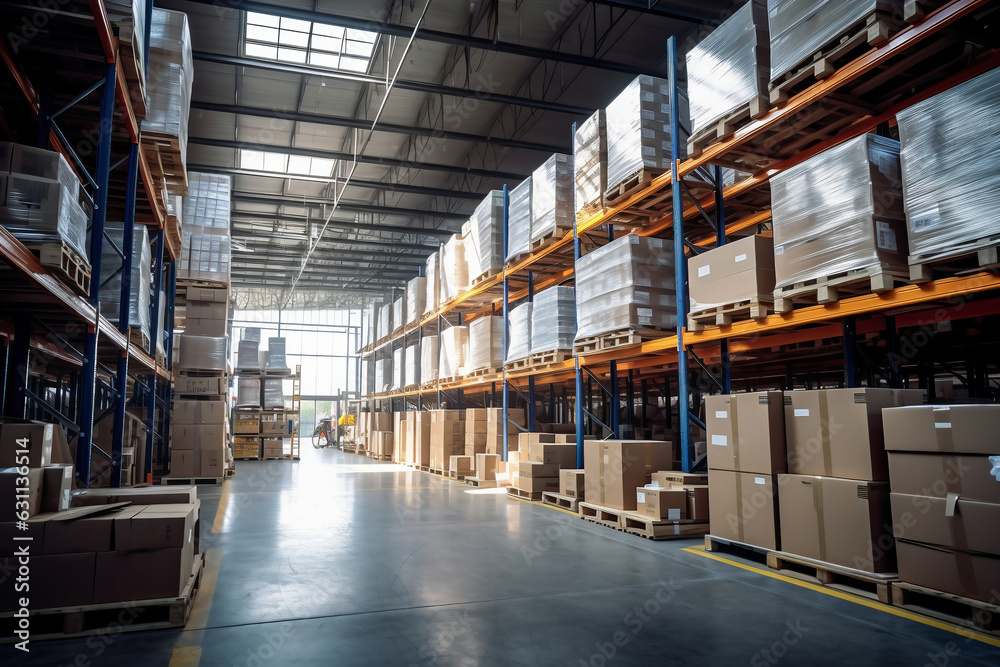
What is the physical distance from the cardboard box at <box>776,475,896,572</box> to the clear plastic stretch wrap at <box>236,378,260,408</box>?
15366 millimetres

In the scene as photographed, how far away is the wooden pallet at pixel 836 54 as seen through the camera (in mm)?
4469

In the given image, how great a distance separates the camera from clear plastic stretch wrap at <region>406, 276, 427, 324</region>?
1625 centimetres

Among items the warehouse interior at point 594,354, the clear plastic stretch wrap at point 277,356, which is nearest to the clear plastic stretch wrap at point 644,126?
the warehouse interior at point 594,354

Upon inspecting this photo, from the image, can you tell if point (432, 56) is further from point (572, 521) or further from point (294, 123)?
point (572, 521)

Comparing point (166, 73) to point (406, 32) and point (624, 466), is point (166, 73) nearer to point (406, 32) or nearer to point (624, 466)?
point (406, 32)

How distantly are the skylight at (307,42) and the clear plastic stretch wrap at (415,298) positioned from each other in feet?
17.9

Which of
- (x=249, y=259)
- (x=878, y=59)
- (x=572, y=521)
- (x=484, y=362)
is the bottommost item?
(x=572, y=521)

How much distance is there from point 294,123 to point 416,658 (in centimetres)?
1404

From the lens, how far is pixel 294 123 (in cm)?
1466

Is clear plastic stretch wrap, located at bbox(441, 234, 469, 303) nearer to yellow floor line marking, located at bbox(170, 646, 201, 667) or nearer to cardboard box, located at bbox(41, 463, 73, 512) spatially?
cardboard box, located at bbox(41, 463, 73, 512)

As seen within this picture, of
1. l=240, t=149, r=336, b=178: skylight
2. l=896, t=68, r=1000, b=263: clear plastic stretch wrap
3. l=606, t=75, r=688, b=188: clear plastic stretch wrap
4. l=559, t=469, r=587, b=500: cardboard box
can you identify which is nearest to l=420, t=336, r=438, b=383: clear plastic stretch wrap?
l=240, t=149, r=336, b=178: skylight

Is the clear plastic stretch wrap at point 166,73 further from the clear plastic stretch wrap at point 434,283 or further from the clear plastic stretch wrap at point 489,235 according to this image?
the clear plastic stretch wrap at point 434,283

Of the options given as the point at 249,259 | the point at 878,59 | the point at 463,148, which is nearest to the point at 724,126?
the point at 878,59

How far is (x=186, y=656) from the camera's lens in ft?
10.2
